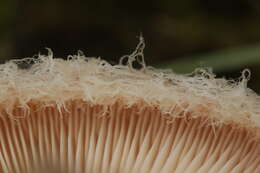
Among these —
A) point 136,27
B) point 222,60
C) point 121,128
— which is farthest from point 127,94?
point 136,27

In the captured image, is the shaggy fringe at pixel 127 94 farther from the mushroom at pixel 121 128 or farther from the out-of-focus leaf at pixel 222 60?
the out-of-focus leaf at pixel 222 60

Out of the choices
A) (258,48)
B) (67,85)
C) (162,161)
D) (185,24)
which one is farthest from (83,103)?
(185,24)

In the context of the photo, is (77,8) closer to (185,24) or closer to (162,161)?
(185,24)

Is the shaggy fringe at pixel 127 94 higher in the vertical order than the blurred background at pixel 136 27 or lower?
lower

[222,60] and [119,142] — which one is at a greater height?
[222,60]

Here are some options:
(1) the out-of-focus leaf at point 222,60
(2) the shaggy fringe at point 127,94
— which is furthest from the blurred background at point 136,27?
(2) the shaggy fringe at point 127,94

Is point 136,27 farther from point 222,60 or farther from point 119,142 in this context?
point 119,142

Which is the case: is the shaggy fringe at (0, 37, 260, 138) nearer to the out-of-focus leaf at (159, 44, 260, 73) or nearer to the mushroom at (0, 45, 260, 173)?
the mushroom at (0, 45, 260, 173)
